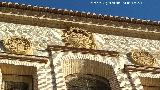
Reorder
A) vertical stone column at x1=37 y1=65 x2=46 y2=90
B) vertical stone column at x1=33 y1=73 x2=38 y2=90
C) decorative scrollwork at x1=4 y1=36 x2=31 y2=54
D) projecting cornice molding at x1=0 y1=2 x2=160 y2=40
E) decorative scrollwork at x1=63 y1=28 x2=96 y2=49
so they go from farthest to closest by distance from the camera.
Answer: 1. projecting cornice molding at x1=0 y1=2 x2=160 y2=40
2. decorative scrollwork at x1=63 y1=28 x2=96 y2=49
3. decorative scrollwork at x1=4 y1=36 x2=31 y2=54
4. vertical stone column at x1=33 y1=73 x2=38 y2=90
5. vertical stone column at x1=37 y1=65 x2=46 y2=90

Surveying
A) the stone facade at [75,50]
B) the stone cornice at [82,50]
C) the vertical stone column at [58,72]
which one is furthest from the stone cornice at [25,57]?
the stone cornice at [82,50]

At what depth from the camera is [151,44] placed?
16484 millimetres

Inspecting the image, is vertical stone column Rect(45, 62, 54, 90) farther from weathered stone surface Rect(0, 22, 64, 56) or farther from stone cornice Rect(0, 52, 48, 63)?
weathered stone surface Rect(0, 22, 64, 56)

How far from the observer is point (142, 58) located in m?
15.5

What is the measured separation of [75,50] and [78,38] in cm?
77

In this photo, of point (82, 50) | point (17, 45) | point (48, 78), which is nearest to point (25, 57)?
point (17, 45)

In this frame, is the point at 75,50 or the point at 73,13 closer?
the point at 75,50

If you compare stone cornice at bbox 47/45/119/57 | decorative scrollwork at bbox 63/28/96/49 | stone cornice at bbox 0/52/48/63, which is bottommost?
stone cornice at bbox 0/52/48/63

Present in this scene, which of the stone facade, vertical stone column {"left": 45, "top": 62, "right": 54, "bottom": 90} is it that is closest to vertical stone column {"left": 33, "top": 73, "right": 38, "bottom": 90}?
the stone facade

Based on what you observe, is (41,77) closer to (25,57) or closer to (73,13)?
(25,57)

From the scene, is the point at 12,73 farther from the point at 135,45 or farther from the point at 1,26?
the point at 135,45

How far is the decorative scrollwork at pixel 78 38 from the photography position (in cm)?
1512

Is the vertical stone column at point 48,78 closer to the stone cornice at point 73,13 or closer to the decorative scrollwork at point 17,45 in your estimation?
the decorative scrollwork at point 17,45

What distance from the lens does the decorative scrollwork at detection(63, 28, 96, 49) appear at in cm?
1512
